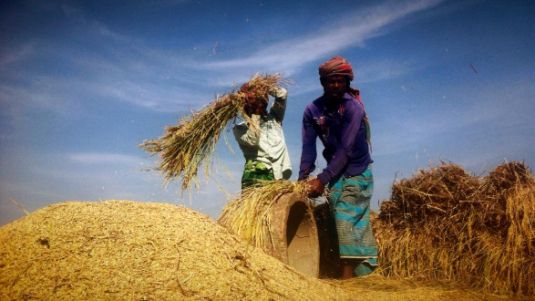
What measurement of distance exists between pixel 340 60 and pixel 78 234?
252cm

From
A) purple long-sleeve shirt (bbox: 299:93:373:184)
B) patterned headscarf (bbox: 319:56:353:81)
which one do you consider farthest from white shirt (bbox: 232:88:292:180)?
patterned headscarf (bbox: 319:56:353:81)

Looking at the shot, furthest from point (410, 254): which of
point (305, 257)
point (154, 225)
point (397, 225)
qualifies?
point (154, 225)

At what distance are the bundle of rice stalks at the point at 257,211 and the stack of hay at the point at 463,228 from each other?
1.11m

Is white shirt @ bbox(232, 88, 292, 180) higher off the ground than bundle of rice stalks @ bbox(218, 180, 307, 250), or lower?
higher

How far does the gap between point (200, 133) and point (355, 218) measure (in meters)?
1.93

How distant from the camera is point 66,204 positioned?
252 centimetres

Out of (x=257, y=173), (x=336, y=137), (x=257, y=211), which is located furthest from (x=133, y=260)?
(x=257, y=173)

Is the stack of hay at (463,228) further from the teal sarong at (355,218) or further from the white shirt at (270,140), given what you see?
the white shirt at (270,140)

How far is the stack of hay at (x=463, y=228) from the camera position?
312cm

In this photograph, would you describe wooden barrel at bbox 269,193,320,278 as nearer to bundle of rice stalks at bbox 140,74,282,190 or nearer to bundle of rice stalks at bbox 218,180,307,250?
bundle of rice stalks at bbox 218,180,307,250

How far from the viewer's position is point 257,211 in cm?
300

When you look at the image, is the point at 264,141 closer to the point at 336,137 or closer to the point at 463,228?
the point at 336,137

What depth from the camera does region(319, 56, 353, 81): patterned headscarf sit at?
3.54 meters

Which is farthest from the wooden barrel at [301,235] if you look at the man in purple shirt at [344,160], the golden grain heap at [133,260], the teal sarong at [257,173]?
the teal sarong at [257,173]
